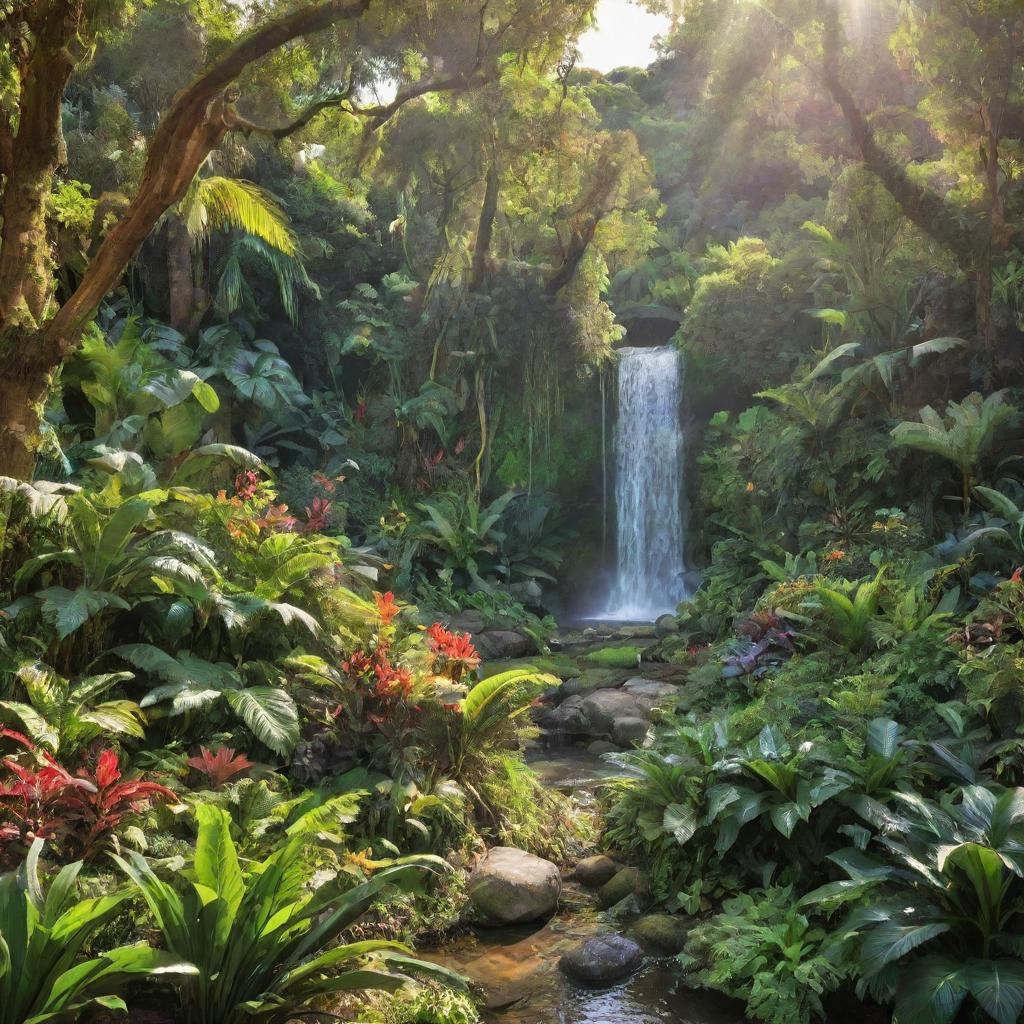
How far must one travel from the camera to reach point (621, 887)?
A: 515 cm

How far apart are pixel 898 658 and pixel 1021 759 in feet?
5.21

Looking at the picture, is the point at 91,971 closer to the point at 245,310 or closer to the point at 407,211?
the point at 245,310

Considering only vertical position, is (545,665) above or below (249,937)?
below

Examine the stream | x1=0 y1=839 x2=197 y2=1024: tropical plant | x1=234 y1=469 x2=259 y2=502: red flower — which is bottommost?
the stream

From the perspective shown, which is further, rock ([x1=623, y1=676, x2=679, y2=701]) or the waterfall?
the waterfall

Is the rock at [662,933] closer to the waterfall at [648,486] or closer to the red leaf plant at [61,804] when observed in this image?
the red leaf plant at [61,804]

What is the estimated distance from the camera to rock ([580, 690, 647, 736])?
8.77m

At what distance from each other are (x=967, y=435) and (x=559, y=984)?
6997 millimetres

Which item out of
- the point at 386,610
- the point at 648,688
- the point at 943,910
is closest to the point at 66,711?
the point at 386,610

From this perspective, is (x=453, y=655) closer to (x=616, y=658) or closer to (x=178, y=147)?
(x=178, y=147)

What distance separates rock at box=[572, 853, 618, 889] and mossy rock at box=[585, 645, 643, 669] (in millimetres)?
5553

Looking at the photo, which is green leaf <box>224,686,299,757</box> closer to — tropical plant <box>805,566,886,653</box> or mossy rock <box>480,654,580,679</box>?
tropical plant <box>805,566,886,653</box>

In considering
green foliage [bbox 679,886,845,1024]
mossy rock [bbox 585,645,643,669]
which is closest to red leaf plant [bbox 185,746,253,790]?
green foliage [bbox 679,886,845,1024]

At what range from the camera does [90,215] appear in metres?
7.62
